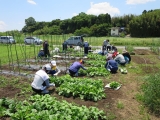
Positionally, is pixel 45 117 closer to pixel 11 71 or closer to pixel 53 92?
pixel 53 92

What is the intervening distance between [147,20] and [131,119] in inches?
1878

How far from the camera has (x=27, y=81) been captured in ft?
28.8

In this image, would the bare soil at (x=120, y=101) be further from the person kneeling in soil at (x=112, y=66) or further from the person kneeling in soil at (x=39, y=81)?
the person kneeling in soil at (x=112, y=66)

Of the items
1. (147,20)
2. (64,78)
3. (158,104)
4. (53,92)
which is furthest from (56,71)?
(147,20)

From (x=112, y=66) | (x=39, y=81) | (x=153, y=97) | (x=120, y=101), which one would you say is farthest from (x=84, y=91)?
(x=112, y=66)

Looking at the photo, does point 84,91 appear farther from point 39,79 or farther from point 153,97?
point 153,97

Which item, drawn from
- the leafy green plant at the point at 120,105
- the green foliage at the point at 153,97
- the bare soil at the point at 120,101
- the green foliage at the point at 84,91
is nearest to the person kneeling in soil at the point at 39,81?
the bare soil at the point at 120,101

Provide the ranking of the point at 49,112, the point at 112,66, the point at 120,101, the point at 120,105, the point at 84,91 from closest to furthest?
the point at 49,112 → the point at 120,105 → the point at 120,101 → the point at 84,91 → the point at 112,66

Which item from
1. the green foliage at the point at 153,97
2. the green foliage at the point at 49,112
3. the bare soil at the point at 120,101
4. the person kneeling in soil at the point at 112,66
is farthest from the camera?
the person kneeling in soil at the point at 112,66

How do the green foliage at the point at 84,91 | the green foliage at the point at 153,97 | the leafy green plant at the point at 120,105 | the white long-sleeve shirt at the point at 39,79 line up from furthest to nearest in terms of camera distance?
the white long-sleeve shirt at the point at 39,79, the green foliage at the point at 84,91, the leafy green plant at the point at 120,105, the green foliage at the point at 153,97

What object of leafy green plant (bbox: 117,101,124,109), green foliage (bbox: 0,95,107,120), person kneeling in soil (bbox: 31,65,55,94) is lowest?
leafy green plant (bbox: 117,101,124,109)

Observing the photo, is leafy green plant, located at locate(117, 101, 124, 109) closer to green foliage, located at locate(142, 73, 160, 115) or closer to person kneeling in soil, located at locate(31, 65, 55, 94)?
green foliage, located at locate(142, 73, 160, 115)

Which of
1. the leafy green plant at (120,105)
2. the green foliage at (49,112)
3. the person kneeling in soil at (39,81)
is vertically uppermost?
the person kneeling in soil at (39,81)

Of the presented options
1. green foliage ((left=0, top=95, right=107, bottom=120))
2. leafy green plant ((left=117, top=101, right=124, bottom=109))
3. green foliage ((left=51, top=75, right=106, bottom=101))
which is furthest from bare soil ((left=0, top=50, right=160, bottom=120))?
green foliage ((left=0, top=95, right=107, bottom=120))
